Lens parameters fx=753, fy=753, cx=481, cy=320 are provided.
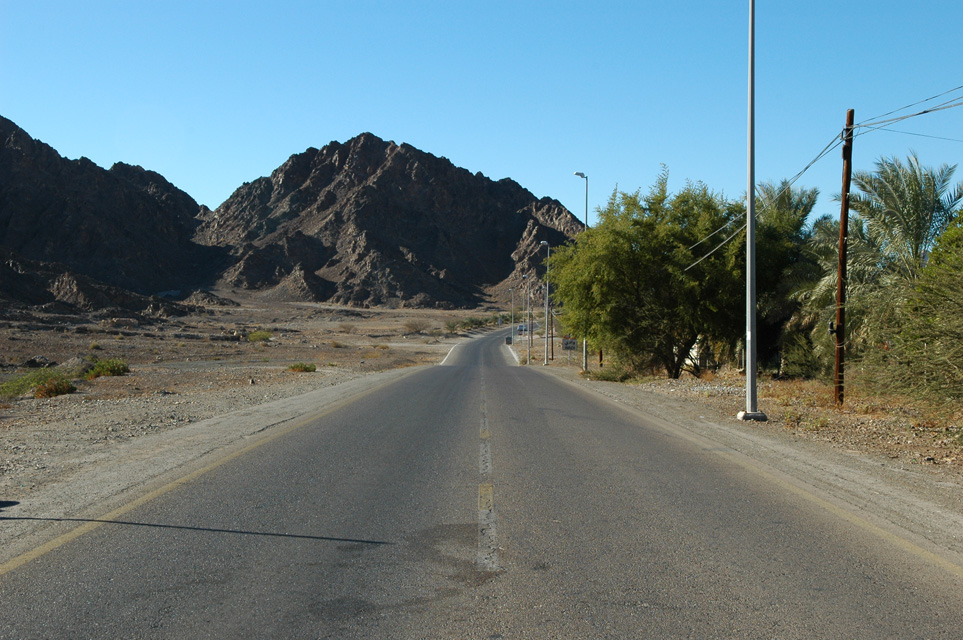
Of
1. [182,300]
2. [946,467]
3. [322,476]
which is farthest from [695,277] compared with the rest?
[182,300]

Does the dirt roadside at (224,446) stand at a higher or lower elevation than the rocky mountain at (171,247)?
lower

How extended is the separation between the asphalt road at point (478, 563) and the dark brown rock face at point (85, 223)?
158743 mm

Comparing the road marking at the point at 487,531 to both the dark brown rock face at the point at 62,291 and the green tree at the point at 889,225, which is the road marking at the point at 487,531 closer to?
the green tree at the point at 889,225

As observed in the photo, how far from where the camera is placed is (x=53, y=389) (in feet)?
84.6

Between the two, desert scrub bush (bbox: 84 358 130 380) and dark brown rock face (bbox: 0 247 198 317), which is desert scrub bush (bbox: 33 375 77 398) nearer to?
desert scrub bush (bbox: 84 358 130 380)

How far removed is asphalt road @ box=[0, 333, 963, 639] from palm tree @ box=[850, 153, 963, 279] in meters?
16.9

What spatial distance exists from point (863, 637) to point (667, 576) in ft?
4.46

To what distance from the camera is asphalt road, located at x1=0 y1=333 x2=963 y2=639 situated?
4.59 m

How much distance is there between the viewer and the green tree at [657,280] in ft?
106

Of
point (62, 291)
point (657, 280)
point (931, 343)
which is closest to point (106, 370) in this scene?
point (657, 280)

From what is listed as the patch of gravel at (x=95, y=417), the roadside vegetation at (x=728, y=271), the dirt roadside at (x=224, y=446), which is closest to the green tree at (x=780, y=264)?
the roadside vegetation at (x=728, y=271)

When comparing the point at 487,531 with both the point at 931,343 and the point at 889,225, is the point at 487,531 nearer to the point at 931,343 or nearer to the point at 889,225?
the point at 931,343

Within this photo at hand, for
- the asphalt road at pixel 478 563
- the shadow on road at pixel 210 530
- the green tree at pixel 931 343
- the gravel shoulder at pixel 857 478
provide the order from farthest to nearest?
the green tree at pixel 931 343, the gravel shoulder at pixel 857 478, the shadow on road at pixel 210 530, the asphalt road at pixel 478 563

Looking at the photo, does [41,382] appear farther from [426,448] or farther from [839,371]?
[839,371]
